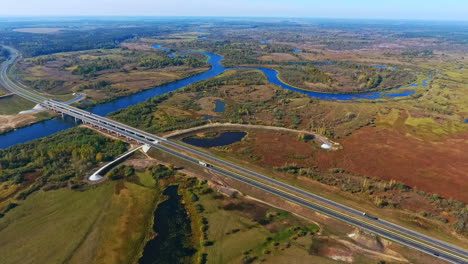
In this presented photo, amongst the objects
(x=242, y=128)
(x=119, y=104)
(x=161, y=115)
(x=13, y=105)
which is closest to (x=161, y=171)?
(x=242, y=128)

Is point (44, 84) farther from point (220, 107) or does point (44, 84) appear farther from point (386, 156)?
point (386, 156)

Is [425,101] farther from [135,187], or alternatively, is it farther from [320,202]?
[135,187]

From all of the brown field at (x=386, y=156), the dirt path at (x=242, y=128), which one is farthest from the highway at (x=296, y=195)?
the brown field at (x=386, y=156)

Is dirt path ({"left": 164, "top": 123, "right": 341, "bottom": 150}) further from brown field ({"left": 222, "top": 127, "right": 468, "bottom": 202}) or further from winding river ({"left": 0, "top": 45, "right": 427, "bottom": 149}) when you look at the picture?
winding river ({"left": 0, "top": 45, "right": 427, "bottom": 149})

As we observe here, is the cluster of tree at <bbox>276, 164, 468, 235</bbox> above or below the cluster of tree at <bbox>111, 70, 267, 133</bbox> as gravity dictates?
below

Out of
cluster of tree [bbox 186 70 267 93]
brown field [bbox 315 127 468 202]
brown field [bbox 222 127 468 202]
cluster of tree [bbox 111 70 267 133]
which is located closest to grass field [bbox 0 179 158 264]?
brown field [bbox 222 127 468 202]
